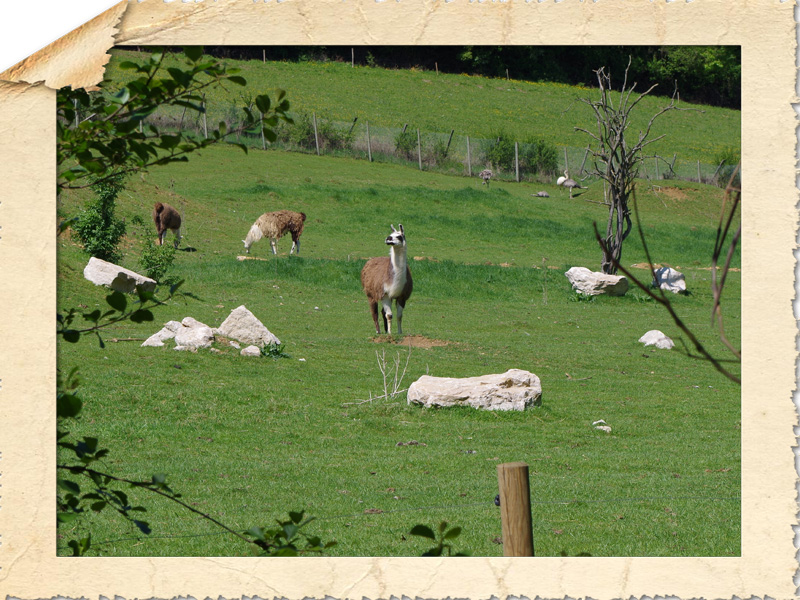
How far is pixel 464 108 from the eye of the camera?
185 ft

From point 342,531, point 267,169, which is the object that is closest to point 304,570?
point 342,531

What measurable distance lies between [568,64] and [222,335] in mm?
41976

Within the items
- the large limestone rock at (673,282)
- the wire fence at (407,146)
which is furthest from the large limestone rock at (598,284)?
the wire fence at (407,146)

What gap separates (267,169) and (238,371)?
90.3ft

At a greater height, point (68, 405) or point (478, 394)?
point (68, 405)

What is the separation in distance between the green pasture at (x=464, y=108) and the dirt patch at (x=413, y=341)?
31468mm

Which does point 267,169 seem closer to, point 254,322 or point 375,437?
point 254,322

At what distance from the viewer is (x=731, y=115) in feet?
204

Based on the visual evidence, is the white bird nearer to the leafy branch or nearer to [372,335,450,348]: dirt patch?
[372,335,450,348]: dirt patch

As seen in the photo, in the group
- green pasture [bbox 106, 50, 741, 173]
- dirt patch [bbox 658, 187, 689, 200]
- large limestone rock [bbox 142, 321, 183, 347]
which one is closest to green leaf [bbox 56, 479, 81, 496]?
large limestone rock [bbox 142, 321, 183, 347]

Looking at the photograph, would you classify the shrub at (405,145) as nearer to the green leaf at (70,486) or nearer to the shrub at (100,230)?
the shrub at (100,230)

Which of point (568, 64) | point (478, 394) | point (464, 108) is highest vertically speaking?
point (568, 64)

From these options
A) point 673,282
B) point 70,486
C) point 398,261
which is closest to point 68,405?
point 70,486

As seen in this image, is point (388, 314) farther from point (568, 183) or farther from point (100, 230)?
point (568, 183)
